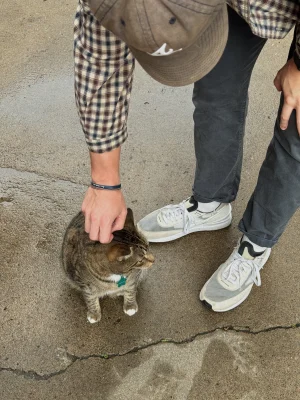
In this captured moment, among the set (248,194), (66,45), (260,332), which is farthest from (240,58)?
(66,45)

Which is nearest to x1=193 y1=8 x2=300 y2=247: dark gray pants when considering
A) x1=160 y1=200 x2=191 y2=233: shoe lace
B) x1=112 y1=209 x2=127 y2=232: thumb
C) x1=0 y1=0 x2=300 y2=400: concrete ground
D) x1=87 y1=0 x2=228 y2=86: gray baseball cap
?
x1=160 y1=200 x2=191 y2=233: shoe lace

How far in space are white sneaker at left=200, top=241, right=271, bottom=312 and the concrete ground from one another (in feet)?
0.18

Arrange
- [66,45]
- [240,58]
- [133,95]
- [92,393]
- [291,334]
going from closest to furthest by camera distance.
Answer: [240,58], [92,393], [291,334], [133,95], [66,45]

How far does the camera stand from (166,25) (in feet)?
3.42

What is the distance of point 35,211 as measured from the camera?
7.99 ft

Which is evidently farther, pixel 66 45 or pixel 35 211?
pixel 66 45

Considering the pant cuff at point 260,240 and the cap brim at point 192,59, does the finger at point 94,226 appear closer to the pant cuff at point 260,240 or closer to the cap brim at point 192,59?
the cap brim at point 192,59

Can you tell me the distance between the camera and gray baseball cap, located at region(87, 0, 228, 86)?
103 centimetres

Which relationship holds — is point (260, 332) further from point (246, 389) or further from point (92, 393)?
point (92, 393)

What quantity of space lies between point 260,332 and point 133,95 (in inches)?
65.8

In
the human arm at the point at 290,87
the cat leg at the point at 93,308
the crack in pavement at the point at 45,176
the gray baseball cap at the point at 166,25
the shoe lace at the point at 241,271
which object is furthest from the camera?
the crack in pavement at the point at 45,176

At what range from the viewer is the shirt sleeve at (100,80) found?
1340mm

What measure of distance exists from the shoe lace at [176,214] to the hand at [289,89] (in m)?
0.85

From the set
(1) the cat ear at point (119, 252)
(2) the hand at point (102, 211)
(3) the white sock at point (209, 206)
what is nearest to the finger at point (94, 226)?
(2) the hand at point (102, 211)
